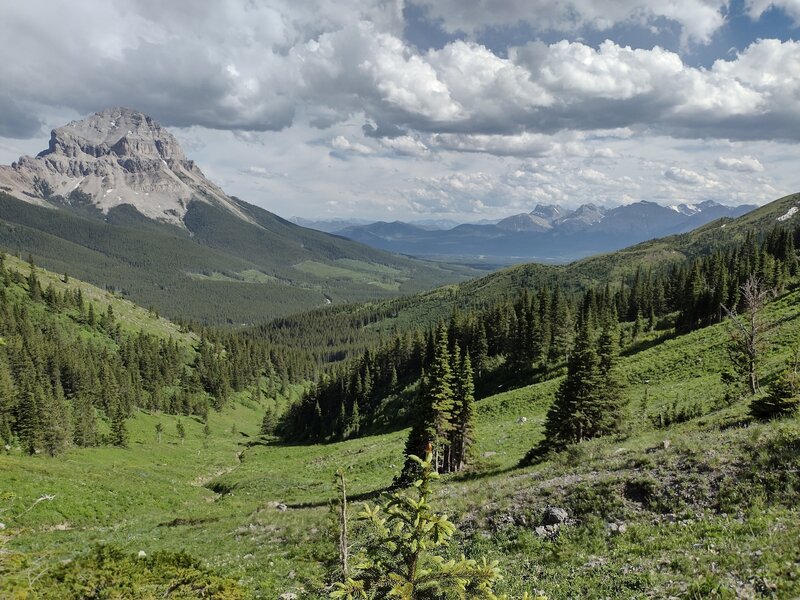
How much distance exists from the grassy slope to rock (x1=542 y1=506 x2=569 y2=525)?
490 millimetres

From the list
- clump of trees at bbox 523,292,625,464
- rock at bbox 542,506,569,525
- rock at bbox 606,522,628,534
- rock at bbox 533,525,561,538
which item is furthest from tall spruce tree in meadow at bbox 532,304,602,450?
rock at bbox 606,522,628,534

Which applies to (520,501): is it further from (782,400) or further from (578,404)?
(578,404)

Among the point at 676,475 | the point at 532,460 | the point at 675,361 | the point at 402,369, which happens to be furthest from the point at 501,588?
the point at 402,369

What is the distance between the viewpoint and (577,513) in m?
17.4

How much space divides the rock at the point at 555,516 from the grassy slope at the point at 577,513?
1.61 ft

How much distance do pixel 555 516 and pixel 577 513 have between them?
865mm

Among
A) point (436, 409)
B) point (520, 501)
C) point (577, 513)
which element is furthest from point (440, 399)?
point (577, 513)

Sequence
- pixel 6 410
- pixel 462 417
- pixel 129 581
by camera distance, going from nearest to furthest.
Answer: pixel 129 581 < pixel 462 417 < pixel 6 410

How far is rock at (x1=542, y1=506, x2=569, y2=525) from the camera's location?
56.9 ft

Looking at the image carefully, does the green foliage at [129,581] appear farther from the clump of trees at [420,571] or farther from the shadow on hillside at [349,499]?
the shadow on hillside at [349,499]

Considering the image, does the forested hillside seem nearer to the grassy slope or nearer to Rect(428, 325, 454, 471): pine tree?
the grassy slope

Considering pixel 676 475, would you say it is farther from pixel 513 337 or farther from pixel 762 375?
pixel 513 337

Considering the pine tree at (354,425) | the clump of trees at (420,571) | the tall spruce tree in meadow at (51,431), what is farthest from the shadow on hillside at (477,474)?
the tall spruce tree in meadow at (51,431)

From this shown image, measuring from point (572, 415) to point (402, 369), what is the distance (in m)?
85.2
